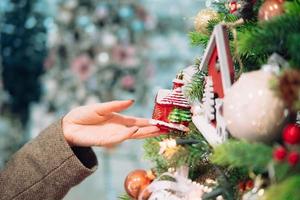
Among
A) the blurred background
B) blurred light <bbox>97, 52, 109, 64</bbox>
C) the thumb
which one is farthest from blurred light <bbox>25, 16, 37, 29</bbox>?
the thumb

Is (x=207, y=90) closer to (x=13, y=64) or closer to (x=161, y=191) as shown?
(x=161, y=191)

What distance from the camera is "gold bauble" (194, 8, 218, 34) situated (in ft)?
2.46

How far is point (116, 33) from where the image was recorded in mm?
1807

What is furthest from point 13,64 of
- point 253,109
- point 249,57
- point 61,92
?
point 253,109

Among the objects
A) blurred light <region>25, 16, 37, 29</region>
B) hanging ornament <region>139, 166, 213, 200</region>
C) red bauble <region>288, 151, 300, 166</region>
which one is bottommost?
hanging ornament <region>139, 166, 213, 200</region>

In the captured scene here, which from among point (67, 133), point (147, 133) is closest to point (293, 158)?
point (147, 133)

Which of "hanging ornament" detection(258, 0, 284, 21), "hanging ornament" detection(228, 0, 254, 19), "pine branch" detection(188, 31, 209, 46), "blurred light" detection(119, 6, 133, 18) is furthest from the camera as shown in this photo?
"blurred light" detection(119, 6, 133, 18)

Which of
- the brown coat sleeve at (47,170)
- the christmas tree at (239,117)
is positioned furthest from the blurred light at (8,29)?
the christmas tree at (239,117)

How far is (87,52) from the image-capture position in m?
1.82

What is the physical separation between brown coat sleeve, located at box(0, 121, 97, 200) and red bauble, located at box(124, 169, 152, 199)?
0.10m

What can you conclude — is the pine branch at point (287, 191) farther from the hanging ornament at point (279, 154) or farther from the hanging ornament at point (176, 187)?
the hanging ornament at point (176, 187)

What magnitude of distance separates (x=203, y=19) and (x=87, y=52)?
1.11 meters

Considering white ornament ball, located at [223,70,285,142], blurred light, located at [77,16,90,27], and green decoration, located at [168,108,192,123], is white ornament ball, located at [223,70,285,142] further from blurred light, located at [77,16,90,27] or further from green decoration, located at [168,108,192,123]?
blurred light, located at [77,16,90,27]

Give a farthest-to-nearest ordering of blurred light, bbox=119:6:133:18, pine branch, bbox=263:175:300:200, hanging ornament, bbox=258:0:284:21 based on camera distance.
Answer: blurred light, bbox=119:6:133:18 → hanging ornament, bbox=258:0:284:21 → pine branch, bbox=263:175:300:200
